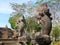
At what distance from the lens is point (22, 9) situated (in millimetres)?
45188

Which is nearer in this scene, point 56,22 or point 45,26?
point 45,26

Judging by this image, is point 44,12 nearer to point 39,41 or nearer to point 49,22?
point 49,22

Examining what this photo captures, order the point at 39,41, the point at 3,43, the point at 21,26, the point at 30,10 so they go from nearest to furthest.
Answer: the point at 39,41 < the point at 21,26 < the point at 3,43 < the point at 30,10

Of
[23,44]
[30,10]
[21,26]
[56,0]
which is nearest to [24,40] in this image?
[23,44]

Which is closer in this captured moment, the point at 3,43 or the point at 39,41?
the point at 39,41

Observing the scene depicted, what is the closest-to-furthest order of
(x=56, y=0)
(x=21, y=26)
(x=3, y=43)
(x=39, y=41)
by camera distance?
(x=39, y=41) → (x=21, y=26) → (x=3, y=43) → (x=56, y=0)

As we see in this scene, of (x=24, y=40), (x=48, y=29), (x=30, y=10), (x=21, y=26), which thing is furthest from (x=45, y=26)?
(x=30, y=10)

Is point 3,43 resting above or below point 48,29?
below

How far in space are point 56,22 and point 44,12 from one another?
27.0m

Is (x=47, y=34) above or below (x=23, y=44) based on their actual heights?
above

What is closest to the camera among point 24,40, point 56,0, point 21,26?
point 24,40

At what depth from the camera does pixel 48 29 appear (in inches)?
452

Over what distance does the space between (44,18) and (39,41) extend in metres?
1.03

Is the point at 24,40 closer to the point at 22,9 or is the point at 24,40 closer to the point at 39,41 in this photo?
the point at 39,41
